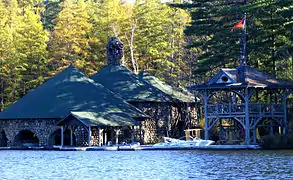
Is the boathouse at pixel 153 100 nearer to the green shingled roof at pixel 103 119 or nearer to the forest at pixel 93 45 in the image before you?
the green shingled roof at pixel 103 119

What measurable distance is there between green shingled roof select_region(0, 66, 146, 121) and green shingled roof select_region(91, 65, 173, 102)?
1777 mm

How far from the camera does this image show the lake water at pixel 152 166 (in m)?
34.2

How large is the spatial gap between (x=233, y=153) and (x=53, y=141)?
18.9m

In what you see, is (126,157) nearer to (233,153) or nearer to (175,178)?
(233,153)

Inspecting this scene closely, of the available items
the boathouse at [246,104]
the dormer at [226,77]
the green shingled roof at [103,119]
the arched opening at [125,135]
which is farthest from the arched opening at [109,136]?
the dormer at [226,77]

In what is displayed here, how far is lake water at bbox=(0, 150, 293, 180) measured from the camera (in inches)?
1347

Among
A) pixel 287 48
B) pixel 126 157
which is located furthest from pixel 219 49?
pixel 126 157

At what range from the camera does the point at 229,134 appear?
2372 inches

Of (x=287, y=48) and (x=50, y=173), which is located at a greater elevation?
(x=287, y=48)

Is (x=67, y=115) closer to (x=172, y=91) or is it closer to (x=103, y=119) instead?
(x=103, y=119)

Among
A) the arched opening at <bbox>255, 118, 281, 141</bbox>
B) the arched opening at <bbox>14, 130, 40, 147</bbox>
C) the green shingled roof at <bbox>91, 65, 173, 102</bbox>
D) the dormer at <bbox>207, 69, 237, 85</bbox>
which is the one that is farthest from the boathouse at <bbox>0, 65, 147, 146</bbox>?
the arched opening at <bbox>255, 118, 281, 141</bbox>

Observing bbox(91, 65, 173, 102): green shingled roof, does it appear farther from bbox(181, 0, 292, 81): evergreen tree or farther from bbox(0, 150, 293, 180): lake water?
bbox(0, 150, 293, 180): lake water

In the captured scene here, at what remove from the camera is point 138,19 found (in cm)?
8544

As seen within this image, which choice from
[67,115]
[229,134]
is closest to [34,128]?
[67,115]
